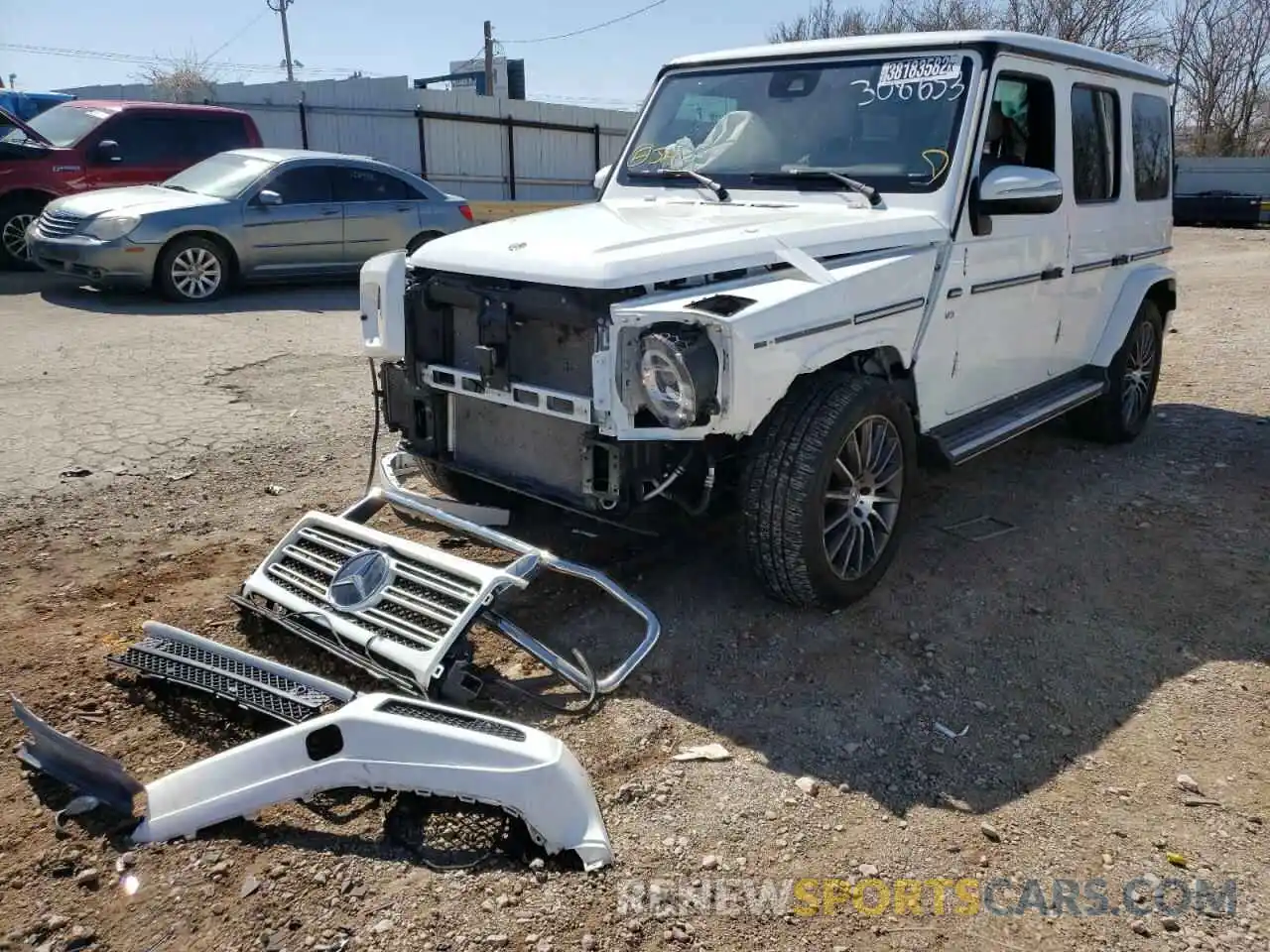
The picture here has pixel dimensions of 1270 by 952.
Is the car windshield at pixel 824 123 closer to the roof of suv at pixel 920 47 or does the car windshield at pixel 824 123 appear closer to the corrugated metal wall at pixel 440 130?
the roof of suv at pixel 920 47

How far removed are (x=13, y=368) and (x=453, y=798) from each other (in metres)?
6.40

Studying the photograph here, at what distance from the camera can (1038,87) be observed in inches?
187

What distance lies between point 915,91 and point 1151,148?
7.97 ft

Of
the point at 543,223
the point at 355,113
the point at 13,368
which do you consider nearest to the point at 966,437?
the point at 543,223

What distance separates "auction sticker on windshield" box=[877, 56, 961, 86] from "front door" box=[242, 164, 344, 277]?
26.2ft

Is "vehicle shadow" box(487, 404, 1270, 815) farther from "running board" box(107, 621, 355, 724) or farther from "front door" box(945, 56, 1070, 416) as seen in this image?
"running board" box(107, 621, 355, 724)

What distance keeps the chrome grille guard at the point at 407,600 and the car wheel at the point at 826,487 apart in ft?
1.72

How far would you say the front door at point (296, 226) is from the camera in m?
10.6

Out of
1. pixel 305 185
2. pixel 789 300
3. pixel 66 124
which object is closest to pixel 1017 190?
pixel 789 300

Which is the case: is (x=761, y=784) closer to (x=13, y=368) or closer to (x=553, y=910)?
(x=553, y=910)

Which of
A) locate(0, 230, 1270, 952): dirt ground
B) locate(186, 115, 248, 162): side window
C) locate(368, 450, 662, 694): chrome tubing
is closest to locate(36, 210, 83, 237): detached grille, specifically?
locate(186, 115, 248, 162): side window

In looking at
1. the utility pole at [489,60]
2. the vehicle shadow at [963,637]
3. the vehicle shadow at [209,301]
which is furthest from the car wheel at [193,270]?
the utility pole at [489,60]

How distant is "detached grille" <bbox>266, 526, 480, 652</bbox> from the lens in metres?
3.20

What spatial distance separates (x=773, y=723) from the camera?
319 cm
